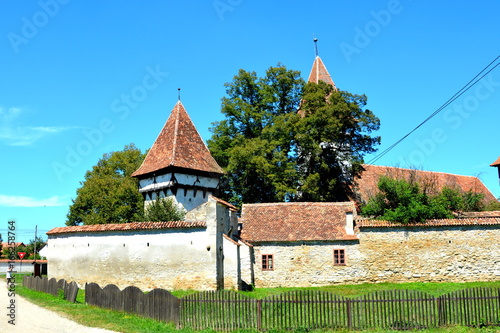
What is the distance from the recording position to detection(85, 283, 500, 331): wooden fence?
14.8 meters

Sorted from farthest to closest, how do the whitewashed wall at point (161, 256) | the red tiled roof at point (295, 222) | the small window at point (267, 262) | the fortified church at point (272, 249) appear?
the red tiled roof at point (295, 222)
the small window at point (267, 262)
the fortified church at point (272, 249)
the whitewashed wall at point (161, 256)

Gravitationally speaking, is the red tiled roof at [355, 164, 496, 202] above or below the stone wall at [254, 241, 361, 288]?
above

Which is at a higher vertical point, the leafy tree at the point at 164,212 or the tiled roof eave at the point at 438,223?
the leafy tree at the point at 164,212

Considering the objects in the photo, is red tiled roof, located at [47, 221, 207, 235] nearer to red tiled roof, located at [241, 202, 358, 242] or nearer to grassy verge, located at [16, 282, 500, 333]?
grassy verge, located at [16, 282, 500, 333]

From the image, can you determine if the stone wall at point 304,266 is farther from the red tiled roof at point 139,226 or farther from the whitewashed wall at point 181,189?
the whitewashed wall at point 181,189

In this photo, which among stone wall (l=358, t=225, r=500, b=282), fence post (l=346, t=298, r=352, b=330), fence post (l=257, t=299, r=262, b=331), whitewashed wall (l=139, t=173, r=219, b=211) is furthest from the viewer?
whitewashed wall (l=139, t=173, r=219, b=211)

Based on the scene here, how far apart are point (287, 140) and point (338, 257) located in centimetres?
1210

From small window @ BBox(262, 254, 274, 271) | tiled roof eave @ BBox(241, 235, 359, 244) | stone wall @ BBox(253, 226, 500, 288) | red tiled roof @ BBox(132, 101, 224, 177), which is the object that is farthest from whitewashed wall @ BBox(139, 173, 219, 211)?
small window @ BBox(262, 254, 274, 271)

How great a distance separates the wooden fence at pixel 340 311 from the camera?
14.8 metres

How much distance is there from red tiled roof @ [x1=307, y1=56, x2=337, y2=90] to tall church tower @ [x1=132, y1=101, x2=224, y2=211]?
1540 centimetres

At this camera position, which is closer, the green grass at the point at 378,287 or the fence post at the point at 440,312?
the fence post at the point at 440,312

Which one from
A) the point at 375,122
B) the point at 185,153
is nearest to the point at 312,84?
the point at 375,122

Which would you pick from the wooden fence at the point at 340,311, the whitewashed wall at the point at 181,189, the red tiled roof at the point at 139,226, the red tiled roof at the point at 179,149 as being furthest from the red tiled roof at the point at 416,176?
the wooden fence at the point at 340,311

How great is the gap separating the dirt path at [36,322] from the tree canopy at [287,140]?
19.0 m
